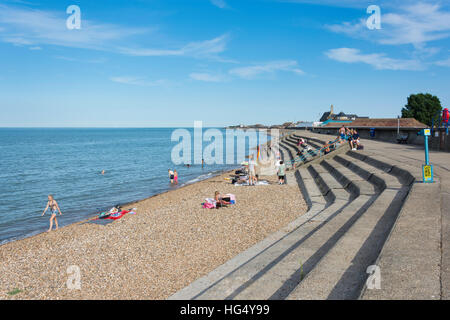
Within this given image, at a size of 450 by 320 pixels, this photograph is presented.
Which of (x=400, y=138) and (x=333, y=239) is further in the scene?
(x=400, y=138)

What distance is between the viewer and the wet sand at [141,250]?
734 cm

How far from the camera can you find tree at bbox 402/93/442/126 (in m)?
75.1

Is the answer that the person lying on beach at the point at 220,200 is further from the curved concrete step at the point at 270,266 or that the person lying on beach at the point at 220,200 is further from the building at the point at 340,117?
the building at the point at 340,117

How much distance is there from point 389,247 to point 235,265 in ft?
11.4

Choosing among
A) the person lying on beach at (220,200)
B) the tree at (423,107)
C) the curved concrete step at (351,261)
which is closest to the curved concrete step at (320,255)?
the curved concrete step at (351,261)

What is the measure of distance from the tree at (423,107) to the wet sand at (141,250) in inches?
2991

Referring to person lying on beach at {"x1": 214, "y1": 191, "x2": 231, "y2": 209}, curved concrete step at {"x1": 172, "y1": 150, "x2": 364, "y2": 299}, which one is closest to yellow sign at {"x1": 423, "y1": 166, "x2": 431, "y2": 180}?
curved concrete step at {"x1": 172, "y1": 150, "x2": 364, "y2": 299}

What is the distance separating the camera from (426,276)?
466 centimetres

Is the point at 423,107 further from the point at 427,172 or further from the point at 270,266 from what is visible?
the point at 270,266

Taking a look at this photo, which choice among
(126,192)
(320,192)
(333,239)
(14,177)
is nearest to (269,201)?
(320,192)

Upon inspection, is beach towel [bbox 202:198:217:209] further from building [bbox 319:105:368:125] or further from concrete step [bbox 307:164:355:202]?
building [bbox 319:105:368:125]

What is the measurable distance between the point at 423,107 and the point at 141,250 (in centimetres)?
8518

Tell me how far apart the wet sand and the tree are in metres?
76.0

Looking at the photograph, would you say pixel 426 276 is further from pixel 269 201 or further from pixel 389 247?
pixel 269 201
